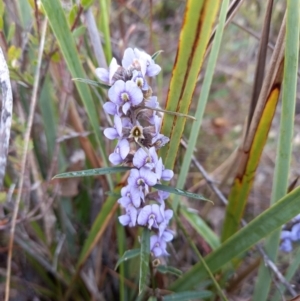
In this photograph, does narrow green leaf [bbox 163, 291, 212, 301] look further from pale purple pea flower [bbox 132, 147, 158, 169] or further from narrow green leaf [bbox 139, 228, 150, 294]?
pale purple pea flower [bbox 132, 147, 158, 169]

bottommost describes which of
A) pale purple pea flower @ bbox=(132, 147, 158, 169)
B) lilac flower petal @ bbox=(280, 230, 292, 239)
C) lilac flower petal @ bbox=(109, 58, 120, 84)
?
lilac flower petal @ bbox=(280, 230, 292, 239)

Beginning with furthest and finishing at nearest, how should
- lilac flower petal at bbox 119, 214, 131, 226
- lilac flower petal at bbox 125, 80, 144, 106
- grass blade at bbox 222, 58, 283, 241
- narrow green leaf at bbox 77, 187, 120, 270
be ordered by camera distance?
narrow green leaf at bbox 77, 187, 120, 270 → grass blade at bbox 222, 58, 283, 241 → lilac flower petal at bbox 119, 214, 131, 226 → lilac flower petal at bbox 125, 80, 144, 106

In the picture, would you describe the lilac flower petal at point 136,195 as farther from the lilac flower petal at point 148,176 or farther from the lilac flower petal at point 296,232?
the lilac flower petal at point 296,232

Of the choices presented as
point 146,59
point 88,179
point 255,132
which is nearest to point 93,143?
point 88,179

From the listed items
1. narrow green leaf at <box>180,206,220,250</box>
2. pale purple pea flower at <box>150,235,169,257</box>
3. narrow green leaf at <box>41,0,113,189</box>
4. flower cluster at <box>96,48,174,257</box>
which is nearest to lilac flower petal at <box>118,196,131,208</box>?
flower cluster at <box>96,48,174,257</box>

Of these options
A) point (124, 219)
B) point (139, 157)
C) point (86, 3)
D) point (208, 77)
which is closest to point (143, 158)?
point (139, 157)

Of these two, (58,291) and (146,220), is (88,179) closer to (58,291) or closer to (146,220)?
(58,291)

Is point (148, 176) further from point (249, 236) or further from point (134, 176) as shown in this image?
point (249, 236)
